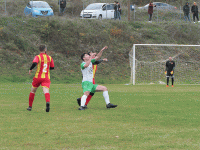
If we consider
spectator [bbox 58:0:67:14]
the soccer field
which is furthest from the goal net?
the soccer field

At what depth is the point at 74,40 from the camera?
31422 millimetres

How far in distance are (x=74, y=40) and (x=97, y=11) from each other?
198 inches

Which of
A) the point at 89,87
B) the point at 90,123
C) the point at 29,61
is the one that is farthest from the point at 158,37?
the point at 90,123

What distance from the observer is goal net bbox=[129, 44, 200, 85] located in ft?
85.5

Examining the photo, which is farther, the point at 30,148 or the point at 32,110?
the point at 32,110

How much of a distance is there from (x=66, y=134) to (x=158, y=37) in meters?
30.3

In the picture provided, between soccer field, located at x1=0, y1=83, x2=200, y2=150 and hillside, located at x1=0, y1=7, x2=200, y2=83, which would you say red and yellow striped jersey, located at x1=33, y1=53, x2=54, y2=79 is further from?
hillside, located at x1=0, y1=7, x2=200, y2=83

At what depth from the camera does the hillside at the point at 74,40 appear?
2728cm

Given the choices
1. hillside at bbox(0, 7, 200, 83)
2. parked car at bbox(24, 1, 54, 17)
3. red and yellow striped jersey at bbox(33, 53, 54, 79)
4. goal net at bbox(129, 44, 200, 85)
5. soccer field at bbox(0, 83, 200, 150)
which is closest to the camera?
soccer field at bbox(0, 83, 200, 150)

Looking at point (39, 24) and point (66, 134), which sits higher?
point (39, 24)

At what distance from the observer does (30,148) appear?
5039 mm

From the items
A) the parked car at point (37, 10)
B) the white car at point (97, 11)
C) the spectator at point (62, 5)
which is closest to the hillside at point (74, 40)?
the parked car at point (37, 10)

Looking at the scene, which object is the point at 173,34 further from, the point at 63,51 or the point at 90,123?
the point at 90,123

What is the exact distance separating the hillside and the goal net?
5.23 feet
